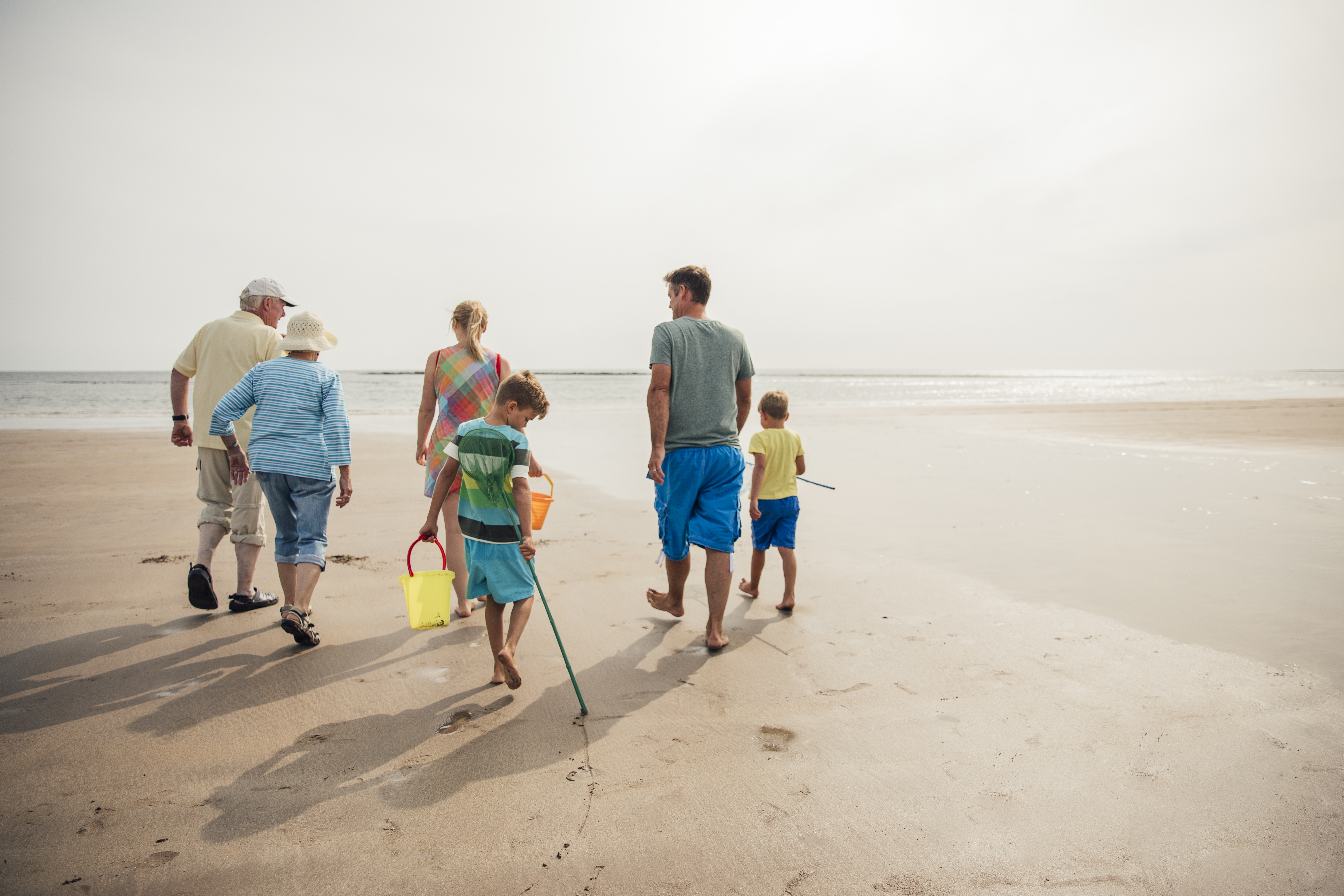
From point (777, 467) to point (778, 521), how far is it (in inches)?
13.8

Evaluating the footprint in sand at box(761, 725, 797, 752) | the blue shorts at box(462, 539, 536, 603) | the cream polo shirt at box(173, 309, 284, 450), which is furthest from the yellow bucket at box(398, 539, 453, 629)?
the cream polo shirt at box(173, 309, 284, 450)

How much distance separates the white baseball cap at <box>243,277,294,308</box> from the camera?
412cm

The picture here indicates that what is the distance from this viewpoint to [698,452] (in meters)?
3.63

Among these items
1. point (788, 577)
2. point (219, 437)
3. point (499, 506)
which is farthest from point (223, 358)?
point (788, 577)

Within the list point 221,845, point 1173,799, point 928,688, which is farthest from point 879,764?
point 221,845

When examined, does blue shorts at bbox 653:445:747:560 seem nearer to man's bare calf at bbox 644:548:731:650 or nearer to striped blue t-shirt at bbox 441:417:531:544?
man's bare calf at bbox 644:548:731:650

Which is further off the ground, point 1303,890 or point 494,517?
point 494,517

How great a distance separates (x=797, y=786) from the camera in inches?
92.8

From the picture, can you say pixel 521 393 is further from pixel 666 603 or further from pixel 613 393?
pixel 613 393

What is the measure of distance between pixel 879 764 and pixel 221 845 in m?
2.16

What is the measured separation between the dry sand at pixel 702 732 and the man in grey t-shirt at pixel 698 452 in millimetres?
459

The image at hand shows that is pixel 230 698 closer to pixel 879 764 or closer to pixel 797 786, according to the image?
pixel 797 786

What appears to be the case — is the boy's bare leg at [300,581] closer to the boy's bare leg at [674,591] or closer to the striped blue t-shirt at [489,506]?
the striped blue t-shirt at [489,506]

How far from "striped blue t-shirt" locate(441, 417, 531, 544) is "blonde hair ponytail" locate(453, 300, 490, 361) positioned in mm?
1047
